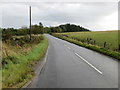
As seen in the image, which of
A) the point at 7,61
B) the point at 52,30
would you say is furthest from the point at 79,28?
the point at 7,61

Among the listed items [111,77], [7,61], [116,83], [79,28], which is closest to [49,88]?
[116,83]

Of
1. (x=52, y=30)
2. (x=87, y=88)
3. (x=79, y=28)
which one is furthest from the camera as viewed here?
(x=79, y=28)

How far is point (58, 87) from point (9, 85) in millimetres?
1877

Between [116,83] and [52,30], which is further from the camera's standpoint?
[52,30]

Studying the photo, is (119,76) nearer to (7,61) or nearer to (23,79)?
(23,79)

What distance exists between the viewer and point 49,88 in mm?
6320

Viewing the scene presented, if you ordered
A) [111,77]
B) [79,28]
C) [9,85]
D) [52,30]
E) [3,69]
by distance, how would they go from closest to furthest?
[9,85] → [111,77] → [3,69] → [52,30] → [79,28]

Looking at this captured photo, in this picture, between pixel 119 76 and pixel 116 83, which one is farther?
pixel 119 76

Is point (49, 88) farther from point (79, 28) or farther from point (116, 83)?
point (79, 28)

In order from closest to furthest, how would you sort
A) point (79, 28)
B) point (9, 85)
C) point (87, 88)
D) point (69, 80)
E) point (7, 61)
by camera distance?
point (87, 88), point (9, 85), point (69, 80), point (7, 61), point (79, 28)

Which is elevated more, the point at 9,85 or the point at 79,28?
the point at 79,28

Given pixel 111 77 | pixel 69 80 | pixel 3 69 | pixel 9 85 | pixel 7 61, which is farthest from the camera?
pixel 7 61

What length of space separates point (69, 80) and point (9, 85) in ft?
7.88

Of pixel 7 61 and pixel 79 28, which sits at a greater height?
pixel 79 28
